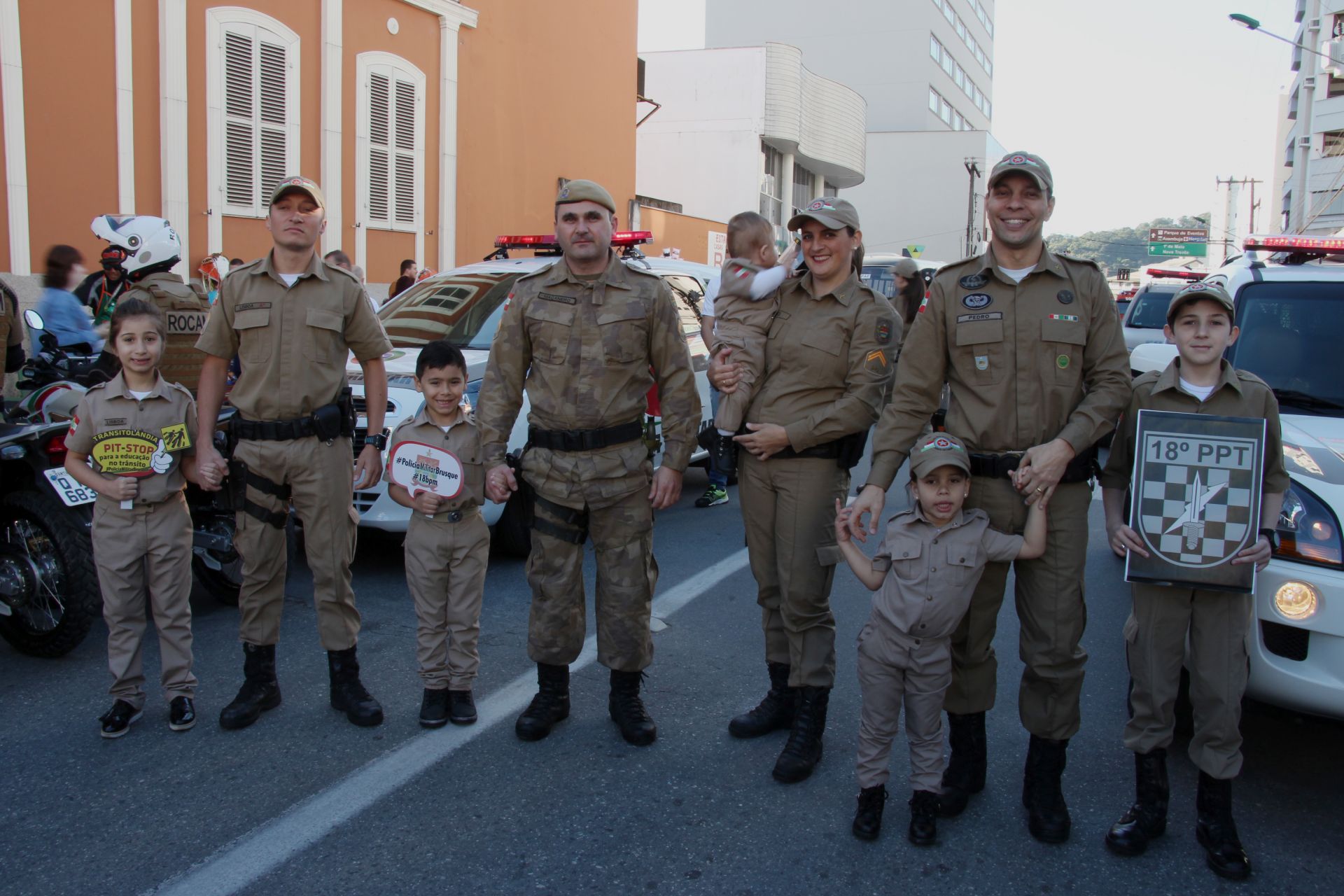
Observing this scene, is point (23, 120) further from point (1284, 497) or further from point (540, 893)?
point (1284, 497)

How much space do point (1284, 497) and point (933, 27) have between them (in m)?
69.7

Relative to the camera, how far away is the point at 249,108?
487 inches

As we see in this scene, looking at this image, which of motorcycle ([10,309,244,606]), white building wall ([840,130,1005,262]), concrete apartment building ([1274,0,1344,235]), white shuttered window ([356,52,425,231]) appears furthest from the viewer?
white building wall ([840,130,1005,262])

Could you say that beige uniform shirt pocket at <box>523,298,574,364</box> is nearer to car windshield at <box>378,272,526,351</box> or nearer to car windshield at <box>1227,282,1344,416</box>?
car windshield at <box>378,272,526,351</box>

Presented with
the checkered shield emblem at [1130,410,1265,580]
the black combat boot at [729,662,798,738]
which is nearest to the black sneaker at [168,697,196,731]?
the black combat boot at [729,662,798,738]

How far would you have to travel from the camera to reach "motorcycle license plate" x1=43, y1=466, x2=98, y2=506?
4422mm

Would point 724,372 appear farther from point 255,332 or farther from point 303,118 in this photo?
point 303,118

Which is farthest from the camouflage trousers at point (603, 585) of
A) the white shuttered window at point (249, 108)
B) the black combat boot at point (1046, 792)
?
the white shuttered window at point (249, 108)

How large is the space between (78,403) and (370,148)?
9.95 m

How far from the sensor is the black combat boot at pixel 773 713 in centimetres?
393

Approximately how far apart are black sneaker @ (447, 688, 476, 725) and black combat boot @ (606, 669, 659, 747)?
53 cm

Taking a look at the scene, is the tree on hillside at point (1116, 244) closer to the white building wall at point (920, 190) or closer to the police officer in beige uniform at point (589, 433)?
the white building wall at point (920, 190)

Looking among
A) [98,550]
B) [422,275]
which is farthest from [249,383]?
[422,275]

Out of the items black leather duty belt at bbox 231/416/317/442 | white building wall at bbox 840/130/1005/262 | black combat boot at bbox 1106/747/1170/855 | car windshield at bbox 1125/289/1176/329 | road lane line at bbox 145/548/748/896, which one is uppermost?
white building wall at bbox 840/130/1005/262
